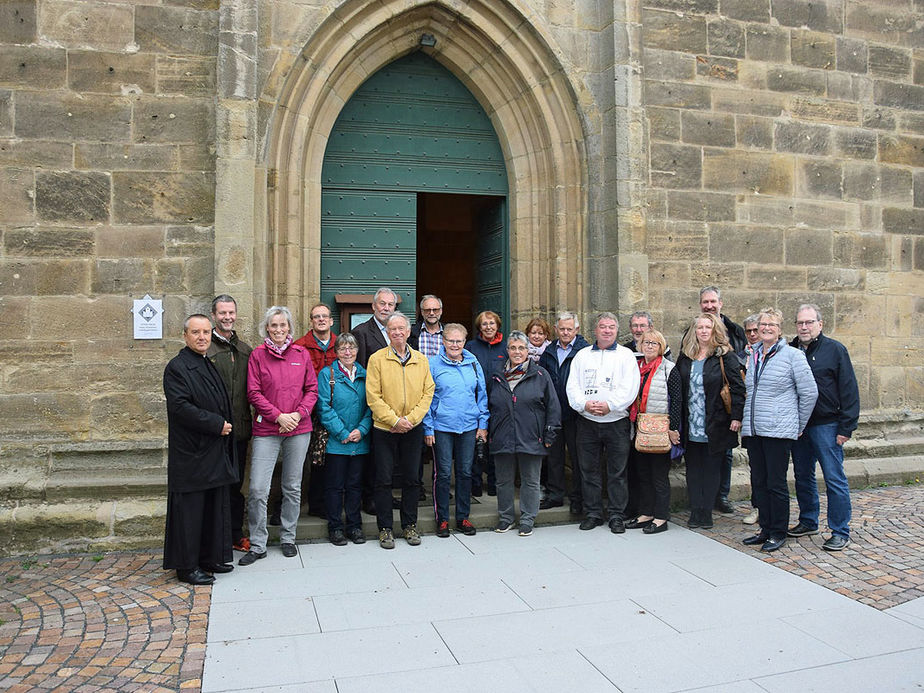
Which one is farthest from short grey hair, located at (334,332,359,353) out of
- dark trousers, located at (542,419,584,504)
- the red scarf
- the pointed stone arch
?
the red scarf

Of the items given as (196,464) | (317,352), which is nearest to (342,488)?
(317,352)

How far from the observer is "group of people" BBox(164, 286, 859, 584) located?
4980mm

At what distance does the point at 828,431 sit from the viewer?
5.55m

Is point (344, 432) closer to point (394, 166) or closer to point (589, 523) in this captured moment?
point (589, 523)

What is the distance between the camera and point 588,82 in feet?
23.2

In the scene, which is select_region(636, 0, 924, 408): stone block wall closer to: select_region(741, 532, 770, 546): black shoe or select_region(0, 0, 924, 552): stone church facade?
select_region(0, 0, 924, 552): stone church facade

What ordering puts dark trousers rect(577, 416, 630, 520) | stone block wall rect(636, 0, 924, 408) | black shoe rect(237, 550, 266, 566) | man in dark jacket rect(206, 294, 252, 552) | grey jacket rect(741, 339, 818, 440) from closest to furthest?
black shoe rect(237, 550, 266, 566) < man in dark jacket rect(206, 294, 252, 552) < grey jacket rect(741, 339, 818, 440) < dark trousers rect(577, 416, 630, 520) < stone block wall rect(636, 0, 924, 408)

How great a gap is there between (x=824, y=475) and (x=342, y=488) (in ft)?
11.4

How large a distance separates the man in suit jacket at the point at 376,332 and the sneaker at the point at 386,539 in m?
1.30

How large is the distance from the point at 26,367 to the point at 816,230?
7.32 metres

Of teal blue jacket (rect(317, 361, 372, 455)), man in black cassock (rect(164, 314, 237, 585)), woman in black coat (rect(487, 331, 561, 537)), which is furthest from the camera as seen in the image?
woman in black coat (rect(487, 331, 561, 537))

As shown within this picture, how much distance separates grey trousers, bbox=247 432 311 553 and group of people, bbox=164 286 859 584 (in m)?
0.01

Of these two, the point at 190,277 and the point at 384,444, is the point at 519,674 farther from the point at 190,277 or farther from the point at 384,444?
the point at 190,277

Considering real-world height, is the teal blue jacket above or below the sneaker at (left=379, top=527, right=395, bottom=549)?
above
